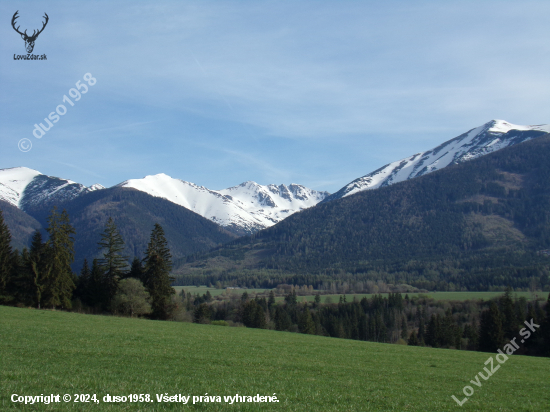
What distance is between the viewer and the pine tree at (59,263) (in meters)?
56.5

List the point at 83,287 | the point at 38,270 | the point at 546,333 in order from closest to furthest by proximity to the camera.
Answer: the point at 38,270, the point at 546,333, the point at 83,287

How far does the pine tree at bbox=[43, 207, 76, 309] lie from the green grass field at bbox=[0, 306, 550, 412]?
3041 cm

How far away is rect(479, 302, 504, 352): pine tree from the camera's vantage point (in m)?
69.5

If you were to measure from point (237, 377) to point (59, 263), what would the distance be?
5115 centimetres

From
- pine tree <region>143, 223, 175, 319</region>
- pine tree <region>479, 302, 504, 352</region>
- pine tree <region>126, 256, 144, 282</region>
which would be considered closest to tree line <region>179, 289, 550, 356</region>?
pine tree <region>479, 302, 504, 352</region>

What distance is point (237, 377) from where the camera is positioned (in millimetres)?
16750

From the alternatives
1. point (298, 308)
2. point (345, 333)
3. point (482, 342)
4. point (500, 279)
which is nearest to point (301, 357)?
point (482, 342)

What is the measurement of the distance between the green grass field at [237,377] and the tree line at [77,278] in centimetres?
3050

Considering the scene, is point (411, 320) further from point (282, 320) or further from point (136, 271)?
point (136, 271)

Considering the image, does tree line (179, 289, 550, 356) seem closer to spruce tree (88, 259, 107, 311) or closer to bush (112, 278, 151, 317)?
bush (112, 278, 151, 317)

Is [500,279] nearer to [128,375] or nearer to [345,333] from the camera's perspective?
[345,333]

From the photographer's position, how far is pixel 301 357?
26203mm

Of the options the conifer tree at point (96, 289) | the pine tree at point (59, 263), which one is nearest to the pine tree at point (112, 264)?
the conifer tree at point (96, 289)

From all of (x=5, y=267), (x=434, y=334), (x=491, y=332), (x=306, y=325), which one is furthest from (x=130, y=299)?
(x=491, y=332)
